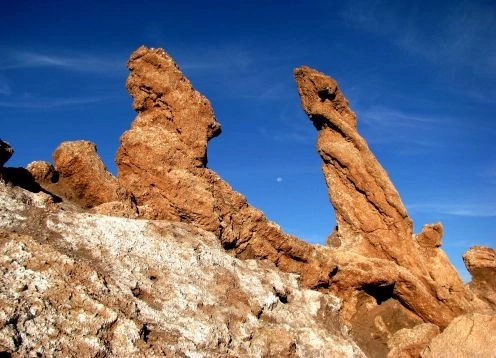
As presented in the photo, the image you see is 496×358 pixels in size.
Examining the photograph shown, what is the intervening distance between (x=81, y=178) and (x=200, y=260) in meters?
6.47

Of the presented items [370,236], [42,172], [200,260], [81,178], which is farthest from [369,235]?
[42,172]

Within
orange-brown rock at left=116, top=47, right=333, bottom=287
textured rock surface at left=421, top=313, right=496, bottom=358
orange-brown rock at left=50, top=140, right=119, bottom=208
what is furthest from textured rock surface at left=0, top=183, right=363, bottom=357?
textured rock surface at left=421, top=313, right=496, bottom=358

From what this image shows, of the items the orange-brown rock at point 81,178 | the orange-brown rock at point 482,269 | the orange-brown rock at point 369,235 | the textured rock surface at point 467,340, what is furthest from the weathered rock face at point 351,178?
the orange-brown rock at point 81,178

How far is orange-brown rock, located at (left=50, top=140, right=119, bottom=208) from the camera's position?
17.3m

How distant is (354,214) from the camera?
25547 millimetres

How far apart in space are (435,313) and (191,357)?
16277 millimetres

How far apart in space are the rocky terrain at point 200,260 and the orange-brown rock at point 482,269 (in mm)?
88

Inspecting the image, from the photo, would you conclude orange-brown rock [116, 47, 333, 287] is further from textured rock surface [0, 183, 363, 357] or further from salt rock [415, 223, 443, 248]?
salt rock [415, 223, 443, 248]

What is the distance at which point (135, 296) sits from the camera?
1125 centimetres

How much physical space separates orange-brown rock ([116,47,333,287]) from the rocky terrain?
62 millimetres

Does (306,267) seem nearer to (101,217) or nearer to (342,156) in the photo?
(342,156)

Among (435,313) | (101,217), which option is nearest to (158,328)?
(101,217)

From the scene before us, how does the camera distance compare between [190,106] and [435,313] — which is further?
[435,313]

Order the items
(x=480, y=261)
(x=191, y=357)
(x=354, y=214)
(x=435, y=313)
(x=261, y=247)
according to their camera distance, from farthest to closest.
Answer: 1. (x=480, y=261)
2. (x=354, y=214)
3. (x=435, y=313)
4. (x=261, y=247)
5. (x=191, y=357)
